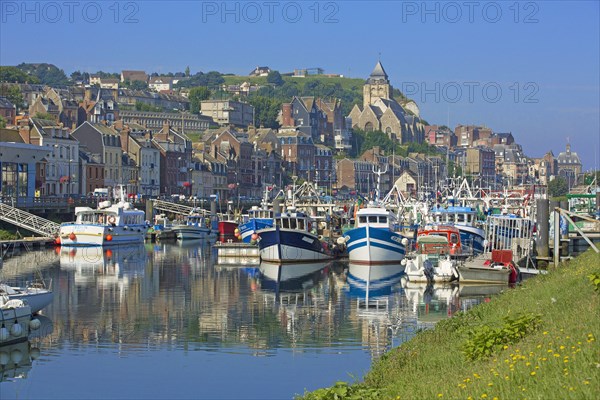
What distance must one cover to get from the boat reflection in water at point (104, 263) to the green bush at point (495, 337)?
110 feet

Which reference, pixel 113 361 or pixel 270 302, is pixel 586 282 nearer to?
pixel 113 361

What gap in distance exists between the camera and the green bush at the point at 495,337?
21.0m

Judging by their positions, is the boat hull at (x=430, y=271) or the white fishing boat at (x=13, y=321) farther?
the boat hull at (x=430, y=271)

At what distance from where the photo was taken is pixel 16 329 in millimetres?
31172

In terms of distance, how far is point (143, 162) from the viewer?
143375 mm

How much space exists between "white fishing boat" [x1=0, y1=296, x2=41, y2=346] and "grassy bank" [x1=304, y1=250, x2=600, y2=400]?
1091 centimetres

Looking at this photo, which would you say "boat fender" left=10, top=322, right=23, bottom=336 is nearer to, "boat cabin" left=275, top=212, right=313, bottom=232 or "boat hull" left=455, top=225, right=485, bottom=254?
"boat cabin" left=275, top=212, right=313, bottom=232

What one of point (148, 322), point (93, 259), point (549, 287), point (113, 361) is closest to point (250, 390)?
point (113, 361)

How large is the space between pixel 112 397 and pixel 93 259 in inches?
1750

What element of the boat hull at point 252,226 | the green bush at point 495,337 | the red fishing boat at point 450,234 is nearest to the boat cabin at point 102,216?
the boat hull at point 252,226

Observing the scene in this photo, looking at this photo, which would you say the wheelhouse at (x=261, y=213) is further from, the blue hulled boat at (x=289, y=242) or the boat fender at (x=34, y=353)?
the boat fender at (x=34, y=353)

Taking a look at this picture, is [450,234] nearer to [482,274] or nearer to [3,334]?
[482,274]

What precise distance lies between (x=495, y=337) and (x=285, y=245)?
45883 mm

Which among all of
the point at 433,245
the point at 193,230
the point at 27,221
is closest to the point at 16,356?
the point at 433,245
